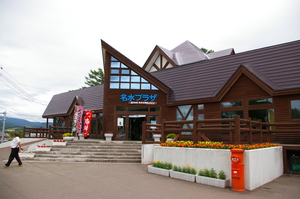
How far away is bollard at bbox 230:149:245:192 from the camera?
6835 millimetres

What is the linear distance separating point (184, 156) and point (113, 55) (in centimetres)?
1215

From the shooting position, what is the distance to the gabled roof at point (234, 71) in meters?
13.0

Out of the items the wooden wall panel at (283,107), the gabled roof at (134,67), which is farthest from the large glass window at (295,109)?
the gabled roof at (134,67)

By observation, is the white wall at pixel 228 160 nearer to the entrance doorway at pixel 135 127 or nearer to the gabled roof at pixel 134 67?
the entrance doorway at pixel 135 127

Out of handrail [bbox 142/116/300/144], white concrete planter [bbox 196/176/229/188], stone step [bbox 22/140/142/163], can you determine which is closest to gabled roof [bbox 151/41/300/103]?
handrail [bbox 142/116/300/144]

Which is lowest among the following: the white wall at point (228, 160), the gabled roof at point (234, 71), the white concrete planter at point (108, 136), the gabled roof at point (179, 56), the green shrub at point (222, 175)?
the green shrub at point (222, 175)

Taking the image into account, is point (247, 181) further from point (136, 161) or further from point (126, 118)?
point (126, 118)

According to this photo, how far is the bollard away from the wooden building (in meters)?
6.91

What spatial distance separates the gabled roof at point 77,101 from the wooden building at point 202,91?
0.50 ft

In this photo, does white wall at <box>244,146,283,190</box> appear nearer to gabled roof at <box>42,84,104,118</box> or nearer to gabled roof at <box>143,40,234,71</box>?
gabled roof at <box>42,84,104,118</box>

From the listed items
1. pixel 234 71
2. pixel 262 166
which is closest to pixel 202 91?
pixel 234 71

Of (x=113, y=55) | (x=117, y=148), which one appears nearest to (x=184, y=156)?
(x=117, y=148)

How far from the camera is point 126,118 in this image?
1811cm

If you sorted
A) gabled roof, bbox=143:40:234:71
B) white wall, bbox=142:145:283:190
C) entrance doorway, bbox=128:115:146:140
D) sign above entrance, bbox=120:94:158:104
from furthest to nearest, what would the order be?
gabled roof, bbox=143:40:234:71
entrance doorway, bbox=128:115:146:140
sign above entrance, bbox=120:94:158:104
white wall, bbox=142:145:283:190
